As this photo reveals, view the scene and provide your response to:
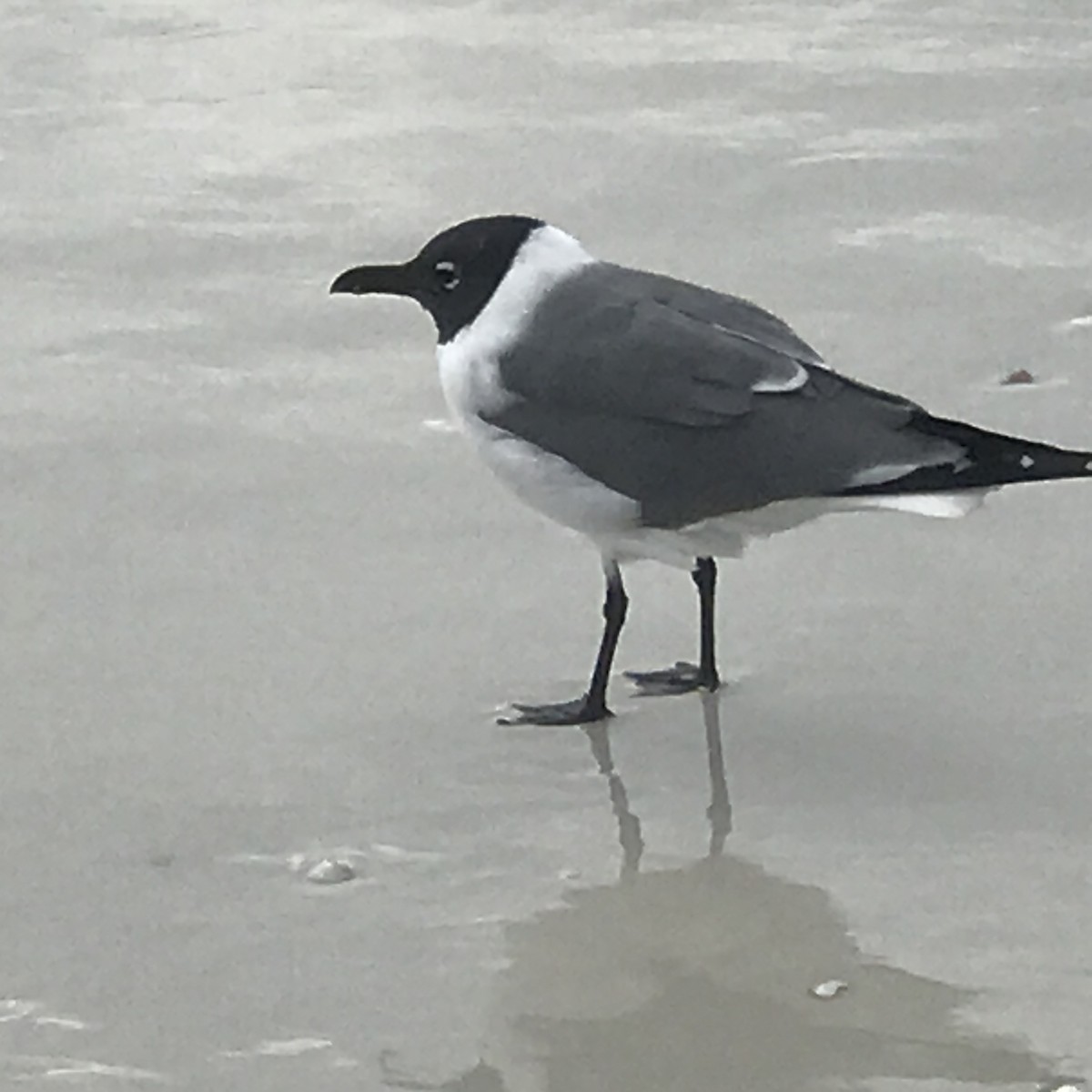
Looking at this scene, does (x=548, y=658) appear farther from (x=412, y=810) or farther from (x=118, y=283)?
(x=118, y=283)

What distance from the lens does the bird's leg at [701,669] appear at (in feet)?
12.3

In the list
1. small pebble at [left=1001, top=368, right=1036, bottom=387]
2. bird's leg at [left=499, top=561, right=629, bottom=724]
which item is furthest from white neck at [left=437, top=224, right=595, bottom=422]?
small pebble at [left=1001, top=368, right=1036, bottom=387]

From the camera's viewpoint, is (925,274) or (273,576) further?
(925,274)

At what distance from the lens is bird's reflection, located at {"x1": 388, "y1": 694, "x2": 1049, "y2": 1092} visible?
9.10 feet

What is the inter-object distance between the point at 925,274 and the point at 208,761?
89.0 inches

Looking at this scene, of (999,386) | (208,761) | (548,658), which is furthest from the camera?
(999,386)

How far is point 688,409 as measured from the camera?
3.70 m

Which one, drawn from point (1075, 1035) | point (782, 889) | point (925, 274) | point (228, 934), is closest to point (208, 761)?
point (228, 934)

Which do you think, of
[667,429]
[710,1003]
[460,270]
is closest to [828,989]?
[710,1003]

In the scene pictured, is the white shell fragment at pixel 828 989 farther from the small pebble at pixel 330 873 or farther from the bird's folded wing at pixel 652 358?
the bird's folded wing at pixel 652 358

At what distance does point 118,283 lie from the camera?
532 cm

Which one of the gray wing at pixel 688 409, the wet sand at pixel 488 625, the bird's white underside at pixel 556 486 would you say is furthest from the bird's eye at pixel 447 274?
the wet sand at pixel 488 625

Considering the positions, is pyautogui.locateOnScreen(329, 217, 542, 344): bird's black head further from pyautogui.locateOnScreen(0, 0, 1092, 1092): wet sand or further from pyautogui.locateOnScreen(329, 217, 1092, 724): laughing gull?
pyautogui.locateOnScreen(0, 0, 1092, 1092): wet sand

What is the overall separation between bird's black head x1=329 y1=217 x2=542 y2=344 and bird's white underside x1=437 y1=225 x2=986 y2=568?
2.0 inches
